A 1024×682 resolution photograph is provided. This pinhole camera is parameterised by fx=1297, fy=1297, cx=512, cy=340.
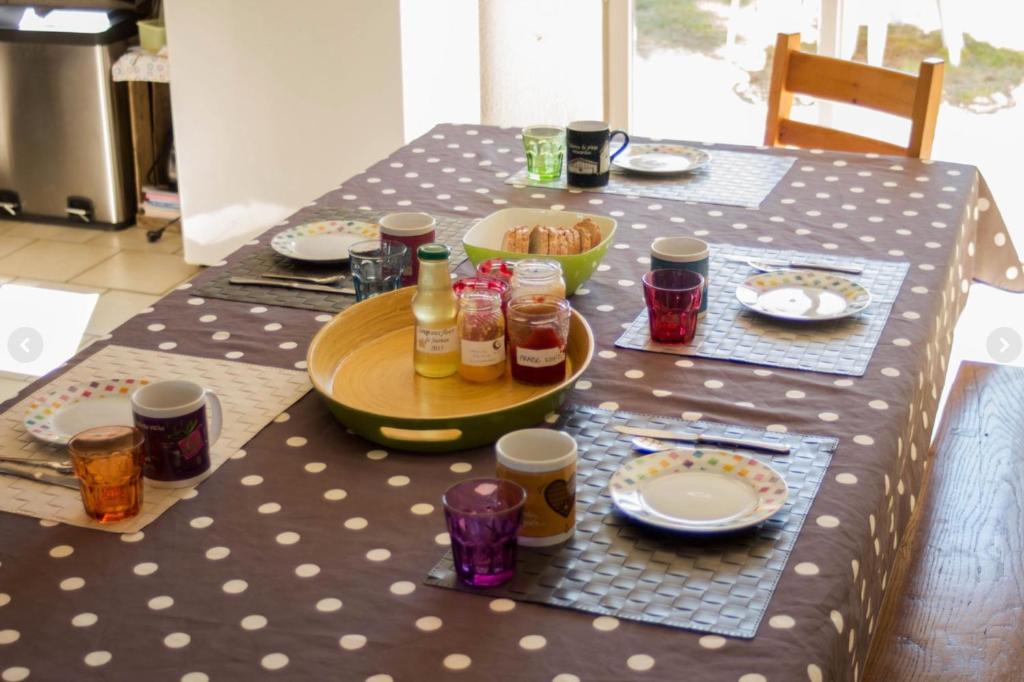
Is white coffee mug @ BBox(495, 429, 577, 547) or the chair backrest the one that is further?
the chair backrest

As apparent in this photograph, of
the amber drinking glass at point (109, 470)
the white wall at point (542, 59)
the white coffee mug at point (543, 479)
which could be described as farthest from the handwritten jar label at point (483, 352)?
the white wall at point (542, 59)

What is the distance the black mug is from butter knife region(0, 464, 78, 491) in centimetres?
109

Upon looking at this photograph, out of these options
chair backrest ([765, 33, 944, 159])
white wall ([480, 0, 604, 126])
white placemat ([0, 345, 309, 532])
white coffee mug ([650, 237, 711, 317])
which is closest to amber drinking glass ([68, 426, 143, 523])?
white placemat ([0, 345, 309, 532])

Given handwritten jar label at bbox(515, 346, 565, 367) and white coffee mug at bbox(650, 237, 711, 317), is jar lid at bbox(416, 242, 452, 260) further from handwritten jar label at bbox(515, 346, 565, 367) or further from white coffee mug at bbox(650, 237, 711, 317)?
white coffee mug at bbox(650, 237, 711, 317)

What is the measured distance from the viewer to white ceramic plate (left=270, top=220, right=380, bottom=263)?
180 cm

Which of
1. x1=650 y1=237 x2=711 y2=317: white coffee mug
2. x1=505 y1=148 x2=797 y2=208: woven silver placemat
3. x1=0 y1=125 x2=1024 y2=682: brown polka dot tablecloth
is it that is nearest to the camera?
x1=0 y1=125 x2=1024 y2=682: brown polka dot tablecloth

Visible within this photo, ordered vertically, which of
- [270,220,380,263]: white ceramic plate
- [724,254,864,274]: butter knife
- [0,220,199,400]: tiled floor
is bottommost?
[0,220,199,400]: tiled floor

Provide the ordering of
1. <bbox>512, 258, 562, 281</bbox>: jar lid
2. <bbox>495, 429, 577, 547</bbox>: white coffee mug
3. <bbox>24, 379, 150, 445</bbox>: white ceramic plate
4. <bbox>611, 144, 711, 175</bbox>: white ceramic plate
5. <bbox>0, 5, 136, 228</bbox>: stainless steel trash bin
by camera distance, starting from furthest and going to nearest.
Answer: <bbox>0, 5, 136, 228</bbox>: stainless steel trash bin < <bbox>611, 144, 711, 175</bbox>: white ceramic plate < <bbox>512, 258, 562, 281</bbox>: jar lid < <bbox>24, 379, 150, 445</bbox>: white ceramic plate < <bbox>495, 429, 577, 547</bbox>: white coffee mug

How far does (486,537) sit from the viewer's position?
106cm

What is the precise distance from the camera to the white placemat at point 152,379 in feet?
3.96

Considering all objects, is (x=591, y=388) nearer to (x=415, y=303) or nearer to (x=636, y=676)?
(x=415, y=303)

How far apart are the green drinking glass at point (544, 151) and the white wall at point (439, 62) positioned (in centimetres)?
133

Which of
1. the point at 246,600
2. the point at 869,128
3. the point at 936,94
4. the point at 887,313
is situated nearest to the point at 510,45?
the point at 869,128

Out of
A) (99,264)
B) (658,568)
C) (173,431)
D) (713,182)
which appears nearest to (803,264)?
(713,182)
